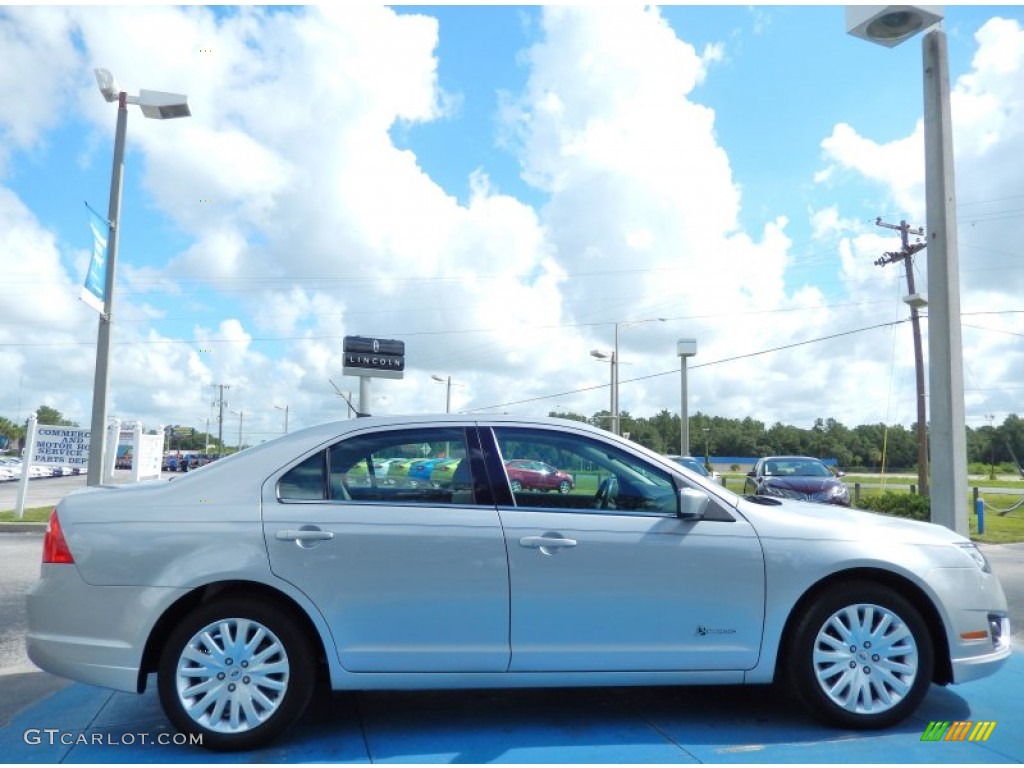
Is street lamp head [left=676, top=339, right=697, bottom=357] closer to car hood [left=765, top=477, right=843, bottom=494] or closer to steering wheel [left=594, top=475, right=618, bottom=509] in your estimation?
car hood [left=765, top=477, right=843, bottom=494]

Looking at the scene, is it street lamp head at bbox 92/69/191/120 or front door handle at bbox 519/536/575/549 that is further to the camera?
street lamp head at bbox 92/69/191/120

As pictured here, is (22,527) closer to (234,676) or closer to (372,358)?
(372,358)

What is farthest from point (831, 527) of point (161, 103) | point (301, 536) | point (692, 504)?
point (161, 103)

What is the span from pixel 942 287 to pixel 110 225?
39.0 ft

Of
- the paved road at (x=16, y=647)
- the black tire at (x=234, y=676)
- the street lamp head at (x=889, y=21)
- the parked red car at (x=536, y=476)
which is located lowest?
the paved road at (x=16, y=647)

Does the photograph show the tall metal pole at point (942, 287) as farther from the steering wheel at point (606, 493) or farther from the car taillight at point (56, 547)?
the car taillight at point (56, 547)

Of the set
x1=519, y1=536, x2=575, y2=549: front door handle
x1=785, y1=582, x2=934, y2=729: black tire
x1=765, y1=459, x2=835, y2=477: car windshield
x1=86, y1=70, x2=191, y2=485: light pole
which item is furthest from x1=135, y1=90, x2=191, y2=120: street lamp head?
x1=765, y1=459, x2=835, y2=477: car windshield

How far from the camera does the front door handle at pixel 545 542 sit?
3941mm

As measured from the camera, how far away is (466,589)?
153 inches

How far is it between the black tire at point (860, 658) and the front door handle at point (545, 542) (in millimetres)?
1299

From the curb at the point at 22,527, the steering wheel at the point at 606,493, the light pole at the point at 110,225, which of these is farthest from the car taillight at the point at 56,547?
the curb at the point at 22,527

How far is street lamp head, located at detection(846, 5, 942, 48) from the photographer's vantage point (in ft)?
23.8

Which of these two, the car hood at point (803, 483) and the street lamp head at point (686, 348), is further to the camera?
the street lamp head at point (686, 348)

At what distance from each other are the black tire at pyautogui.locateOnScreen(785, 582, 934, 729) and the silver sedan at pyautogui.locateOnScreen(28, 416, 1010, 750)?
0.03ft
